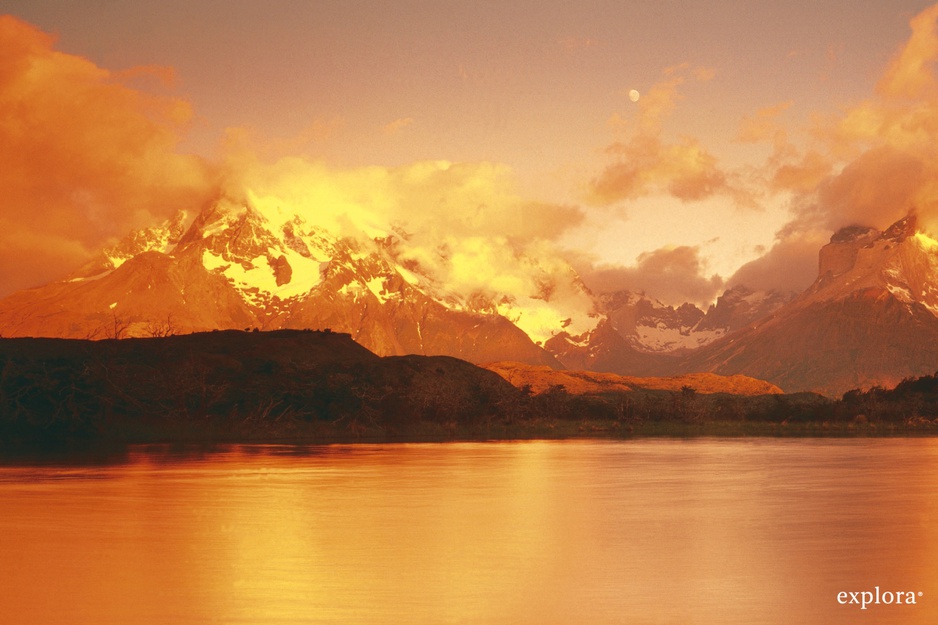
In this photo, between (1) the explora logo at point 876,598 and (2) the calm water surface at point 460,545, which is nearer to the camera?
(2) the calm water surface at point 460,545

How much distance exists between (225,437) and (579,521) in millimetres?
87281

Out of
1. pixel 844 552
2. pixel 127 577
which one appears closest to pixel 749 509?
pixel 844 552

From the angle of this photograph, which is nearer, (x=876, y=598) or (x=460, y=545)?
(x=876, y=598)

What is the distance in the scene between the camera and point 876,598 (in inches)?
1089

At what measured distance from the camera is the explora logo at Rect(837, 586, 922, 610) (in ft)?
89.0

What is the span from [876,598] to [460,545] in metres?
14.8

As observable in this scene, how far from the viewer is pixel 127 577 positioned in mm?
31000

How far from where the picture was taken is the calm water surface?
26.9m

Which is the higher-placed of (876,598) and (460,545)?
(460,545)

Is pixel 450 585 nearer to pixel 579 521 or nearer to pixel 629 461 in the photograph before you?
pixel 579 521

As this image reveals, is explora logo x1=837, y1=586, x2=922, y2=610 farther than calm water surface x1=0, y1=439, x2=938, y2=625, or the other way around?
explora logo x1=837, y1=586, x2=922, y2=610

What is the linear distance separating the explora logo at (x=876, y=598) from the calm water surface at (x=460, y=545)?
1.19 feet

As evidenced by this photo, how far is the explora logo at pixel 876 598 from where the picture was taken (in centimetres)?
2714

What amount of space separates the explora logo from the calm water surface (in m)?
0.36
